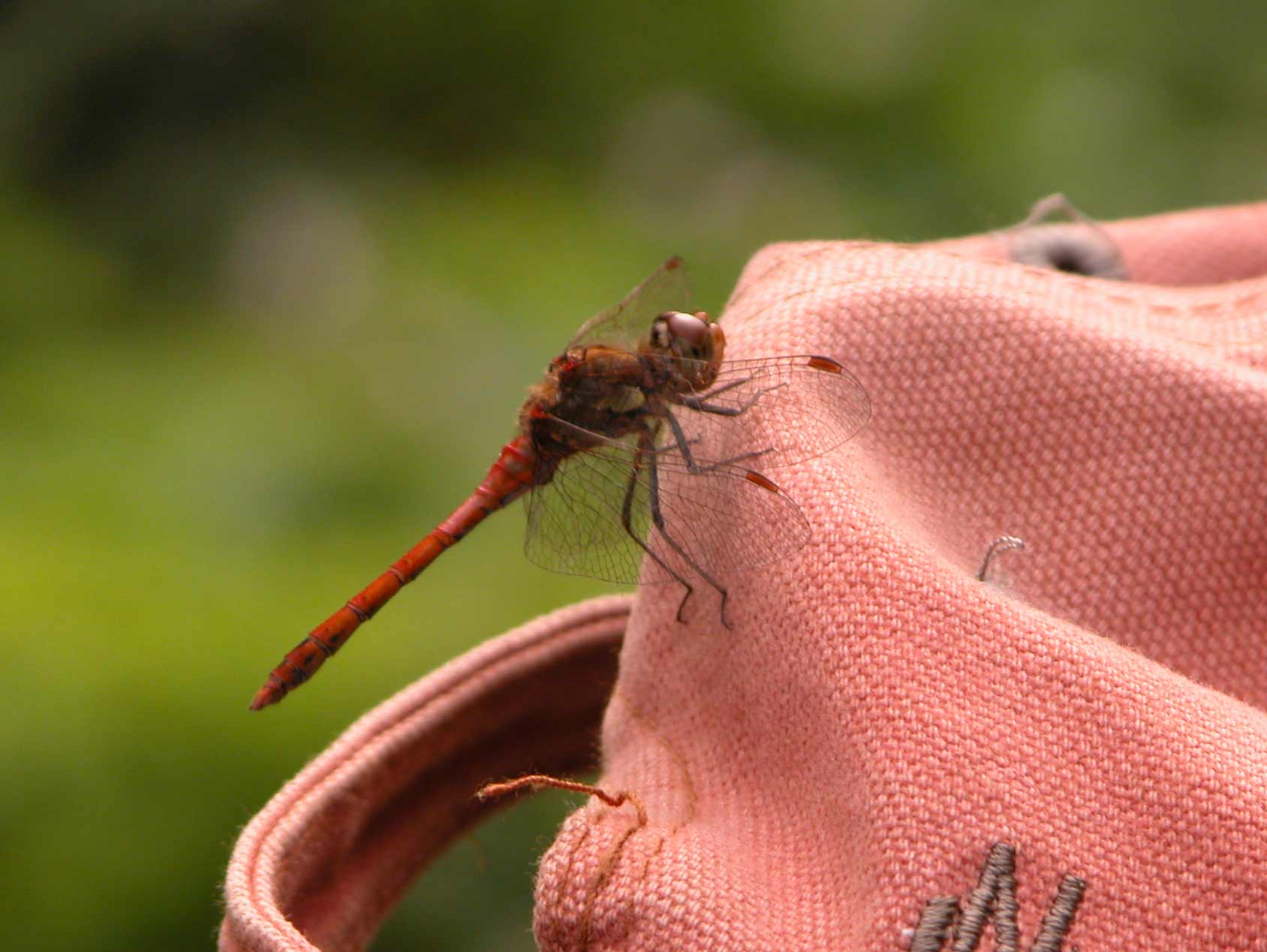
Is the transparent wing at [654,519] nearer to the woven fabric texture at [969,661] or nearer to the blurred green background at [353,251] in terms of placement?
the woven fabric texture at [969,661]

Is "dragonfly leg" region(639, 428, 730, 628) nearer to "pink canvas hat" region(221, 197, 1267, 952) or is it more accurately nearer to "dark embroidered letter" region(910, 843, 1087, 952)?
"pink canvas hat" region(221, 197, 1267, 952)

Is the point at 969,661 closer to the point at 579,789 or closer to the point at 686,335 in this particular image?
the point at 579,789

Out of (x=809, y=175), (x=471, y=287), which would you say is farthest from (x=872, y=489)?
(x=809, y=175)

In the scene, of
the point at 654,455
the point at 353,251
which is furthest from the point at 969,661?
the point at 353,251

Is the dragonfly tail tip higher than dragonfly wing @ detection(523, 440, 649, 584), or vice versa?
dragonfly wing @ detection(523, 440, 649, 584)

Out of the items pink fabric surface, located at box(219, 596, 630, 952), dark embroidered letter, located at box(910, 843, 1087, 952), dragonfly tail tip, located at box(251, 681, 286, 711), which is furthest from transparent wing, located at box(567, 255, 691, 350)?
dark embroidered letter, located at box(910, 843, 1087, 952)

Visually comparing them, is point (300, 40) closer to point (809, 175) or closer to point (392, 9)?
point (392, 9)

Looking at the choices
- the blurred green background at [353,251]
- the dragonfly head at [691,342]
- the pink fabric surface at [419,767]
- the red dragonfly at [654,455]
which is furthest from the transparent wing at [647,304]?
the blurred green background at [353,251]

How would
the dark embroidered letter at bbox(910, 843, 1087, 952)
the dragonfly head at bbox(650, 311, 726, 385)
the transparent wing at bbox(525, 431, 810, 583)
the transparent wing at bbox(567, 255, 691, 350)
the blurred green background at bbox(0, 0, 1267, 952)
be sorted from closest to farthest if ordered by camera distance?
the dark embroidered letter at bbox(910, 843, 1087, 952)
the transparent wing at bbox(525, 431, 810, 583)
the dragonfly head at bbox(650, 311, 726, 385)
the transparent wing at bbox(567, 255, 691, 350)
the blurred green background at bbox(0, 0, 1267, 952)
